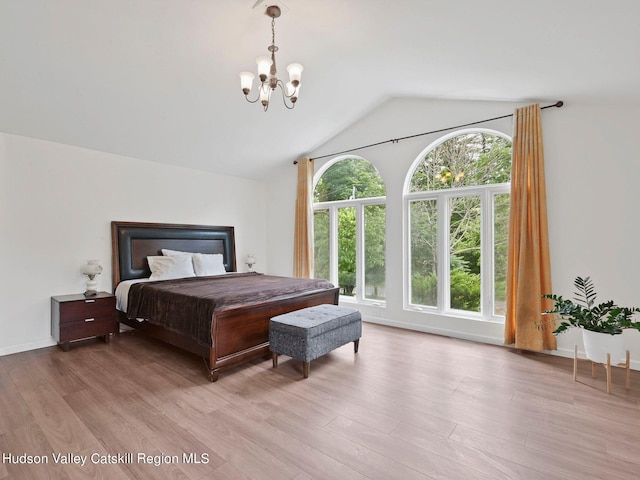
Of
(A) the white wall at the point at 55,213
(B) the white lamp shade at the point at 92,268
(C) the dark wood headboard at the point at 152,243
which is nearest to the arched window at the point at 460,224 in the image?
(C) the dark wood headboard at the point at 152,243

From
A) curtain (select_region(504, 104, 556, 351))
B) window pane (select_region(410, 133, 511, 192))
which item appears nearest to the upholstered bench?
curtain (select_region(504, 104, 556, 351))

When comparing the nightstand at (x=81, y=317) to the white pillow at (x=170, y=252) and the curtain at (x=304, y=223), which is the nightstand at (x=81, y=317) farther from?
the curtain at (x=304, y=223)

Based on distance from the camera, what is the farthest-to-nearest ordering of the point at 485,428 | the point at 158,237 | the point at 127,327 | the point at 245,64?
the point at 158,237, the point at 127,327, the point at 245,64, the point at 485,428

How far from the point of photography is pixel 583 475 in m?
1.63

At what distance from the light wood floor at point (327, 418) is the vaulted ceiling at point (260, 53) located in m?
2.58

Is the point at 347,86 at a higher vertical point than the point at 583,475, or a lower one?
higher

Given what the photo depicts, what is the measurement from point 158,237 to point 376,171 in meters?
3.36

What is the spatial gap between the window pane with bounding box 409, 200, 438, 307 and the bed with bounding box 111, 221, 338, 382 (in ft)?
3.87

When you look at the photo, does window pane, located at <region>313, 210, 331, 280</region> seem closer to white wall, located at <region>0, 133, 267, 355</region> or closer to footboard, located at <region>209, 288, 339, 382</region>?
footboard, located at <region>209, 288, 339, 382</region>

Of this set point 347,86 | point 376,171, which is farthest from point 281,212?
point 347,86

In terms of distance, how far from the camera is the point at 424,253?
434cm

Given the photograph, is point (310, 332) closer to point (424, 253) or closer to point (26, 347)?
point (424, 253)

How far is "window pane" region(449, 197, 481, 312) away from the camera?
396 centimetres

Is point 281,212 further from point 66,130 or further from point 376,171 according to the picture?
point 66,130
